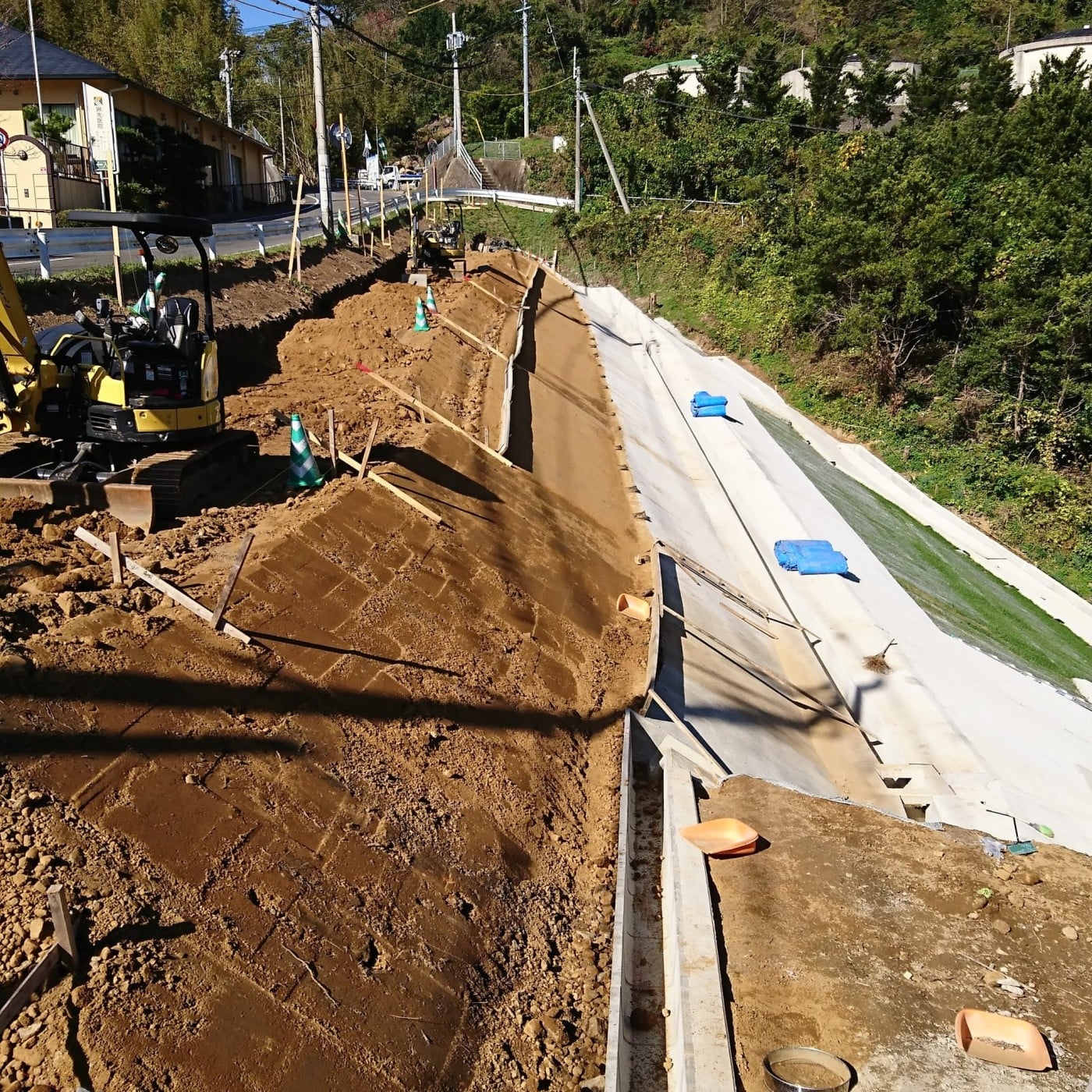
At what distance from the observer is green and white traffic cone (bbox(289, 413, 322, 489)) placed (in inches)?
426

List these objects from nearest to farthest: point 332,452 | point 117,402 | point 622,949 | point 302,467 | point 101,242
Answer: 1. point 622,949
2. point 117,402
3. point 302,467
4. point 332,452
5. point 101,242

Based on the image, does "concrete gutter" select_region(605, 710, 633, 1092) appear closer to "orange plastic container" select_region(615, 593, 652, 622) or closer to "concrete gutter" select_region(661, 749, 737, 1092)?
"concrete gutter" select_region(661, 749, 737, 1092)

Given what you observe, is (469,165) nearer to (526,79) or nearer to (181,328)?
(526,79)

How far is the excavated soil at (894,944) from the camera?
20.8 ft

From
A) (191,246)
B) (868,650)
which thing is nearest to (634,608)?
(868,650)

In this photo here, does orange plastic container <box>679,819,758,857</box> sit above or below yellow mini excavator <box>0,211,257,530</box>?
below

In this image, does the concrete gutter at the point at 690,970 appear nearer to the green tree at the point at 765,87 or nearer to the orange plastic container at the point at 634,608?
the orange plastic container at the point at 634,608

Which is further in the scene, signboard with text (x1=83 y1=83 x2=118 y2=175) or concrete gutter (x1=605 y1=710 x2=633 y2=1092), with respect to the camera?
signboard with text (x1=83 y1=83 x2=118 y2=175)

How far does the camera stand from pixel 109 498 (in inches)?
355

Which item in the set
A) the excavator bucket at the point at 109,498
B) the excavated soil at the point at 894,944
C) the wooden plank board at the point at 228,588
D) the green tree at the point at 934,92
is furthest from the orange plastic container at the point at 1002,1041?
the green tree at the point at 934,92

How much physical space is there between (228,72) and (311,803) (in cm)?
5762

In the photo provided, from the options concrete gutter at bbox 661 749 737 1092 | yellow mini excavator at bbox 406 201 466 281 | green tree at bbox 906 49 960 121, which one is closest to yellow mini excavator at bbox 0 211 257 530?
concrete gutter at bbox 661 749 737 1092

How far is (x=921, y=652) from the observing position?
17.0m

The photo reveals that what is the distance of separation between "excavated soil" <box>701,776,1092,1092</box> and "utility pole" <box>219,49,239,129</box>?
53.6 metres
